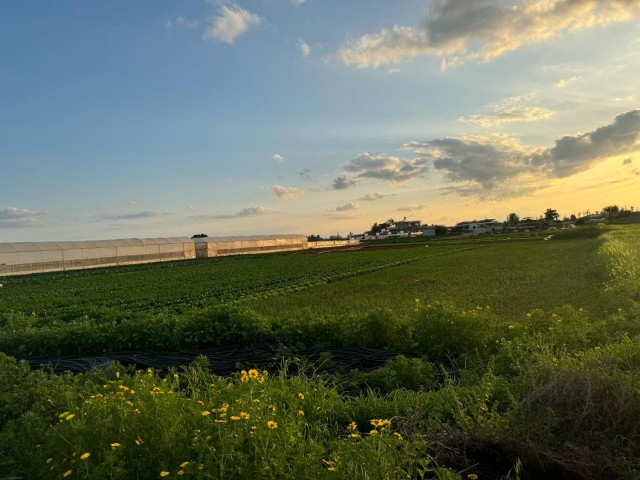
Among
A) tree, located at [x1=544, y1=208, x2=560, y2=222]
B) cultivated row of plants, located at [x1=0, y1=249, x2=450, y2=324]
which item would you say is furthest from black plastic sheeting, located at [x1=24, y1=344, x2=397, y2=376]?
tree, located at [x1=544, y1=208, x2=560, y2=222]

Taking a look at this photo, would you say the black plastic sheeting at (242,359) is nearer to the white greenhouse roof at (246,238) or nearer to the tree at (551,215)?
the white greenhouse roof at (246,238)

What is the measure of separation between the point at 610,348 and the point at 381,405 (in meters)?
2.90

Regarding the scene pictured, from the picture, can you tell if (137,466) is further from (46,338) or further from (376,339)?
(46,338)

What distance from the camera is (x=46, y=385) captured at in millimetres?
5242

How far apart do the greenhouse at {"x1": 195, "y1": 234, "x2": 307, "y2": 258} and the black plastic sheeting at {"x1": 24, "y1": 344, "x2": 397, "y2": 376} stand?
191 ft

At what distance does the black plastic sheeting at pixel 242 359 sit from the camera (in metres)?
7.27

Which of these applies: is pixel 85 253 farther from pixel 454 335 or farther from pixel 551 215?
pixel 551 215

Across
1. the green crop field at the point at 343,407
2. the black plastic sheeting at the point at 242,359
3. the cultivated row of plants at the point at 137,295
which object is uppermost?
the green crop field at the point at 343,407

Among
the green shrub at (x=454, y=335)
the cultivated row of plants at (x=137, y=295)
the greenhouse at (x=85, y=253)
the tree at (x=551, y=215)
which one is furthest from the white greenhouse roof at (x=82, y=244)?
the tree at (x=551, y=215)

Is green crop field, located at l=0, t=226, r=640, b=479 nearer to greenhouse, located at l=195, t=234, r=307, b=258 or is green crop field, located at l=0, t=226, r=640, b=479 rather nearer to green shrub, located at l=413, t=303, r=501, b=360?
green shrub, located at l=413, t=303, r=501, b=360

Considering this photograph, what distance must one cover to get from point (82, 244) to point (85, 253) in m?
1.10

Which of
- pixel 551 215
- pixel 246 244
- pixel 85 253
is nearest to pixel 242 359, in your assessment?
pixel 85 253

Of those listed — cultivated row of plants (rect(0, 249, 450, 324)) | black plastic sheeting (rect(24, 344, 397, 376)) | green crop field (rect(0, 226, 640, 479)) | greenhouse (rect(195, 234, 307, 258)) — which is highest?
greenhouse (rect(195, 234, 307, 258))

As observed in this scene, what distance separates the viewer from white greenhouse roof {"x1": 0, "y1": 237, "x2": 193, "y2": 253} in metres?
42.8
